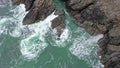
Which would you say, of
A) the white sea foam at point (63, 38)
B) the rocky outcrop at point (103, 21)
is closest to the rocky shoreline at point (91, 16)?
the rocky outcrop at point (103, 21)

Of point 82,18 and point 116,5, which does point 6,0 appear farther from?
point 116,5

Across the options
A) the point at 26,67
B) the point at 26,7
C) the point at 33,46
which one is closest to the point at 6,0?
the point at 26,7

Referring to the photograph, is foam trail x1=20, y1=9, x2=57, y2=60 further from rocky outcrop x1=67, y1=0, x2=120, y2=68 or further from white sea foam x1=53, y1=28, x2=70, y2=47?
rocky outcrop x1=67, y1=0, x2=120, y2=68

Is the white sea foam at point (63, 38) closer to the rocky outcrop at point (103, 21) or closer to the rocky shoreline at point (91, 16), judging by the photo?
the rocky shoreline at point (91, 16)

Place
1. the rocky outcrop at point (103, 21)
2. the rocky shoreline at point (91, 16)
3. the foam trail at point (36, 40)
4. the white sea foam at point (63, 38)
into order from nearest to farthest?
the rocky outcrop at point (103, 21), the foam trail at point (36, 40), the rocky shoreline at point (91, 16), the white sea foam at point (63, 38)

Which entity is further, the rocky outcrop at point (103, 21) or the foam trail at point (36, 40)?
the foam trail at point (36, 40)

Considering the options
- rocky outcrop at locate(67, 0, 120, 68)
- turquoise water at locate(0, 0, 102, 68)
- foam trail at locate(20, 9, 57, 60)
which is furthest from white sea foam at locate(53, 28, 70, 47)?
rocky outcrop at locate(67, 0, 120, 68)
